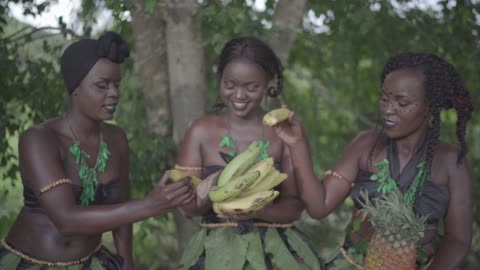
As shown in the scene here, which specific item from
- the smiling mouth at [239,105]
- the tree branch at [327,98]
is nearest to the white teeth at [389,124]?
the smiling mouth at [239,105]

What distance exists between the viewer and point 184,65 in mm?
4840

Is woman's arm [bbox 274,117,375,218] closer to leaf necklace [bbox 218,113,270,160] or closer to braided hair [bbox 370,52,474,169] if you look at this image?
leaf necklace [bbox 218,113,270,160]

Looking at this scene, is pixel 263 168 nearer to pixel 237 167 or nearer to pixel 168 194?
pixel 237 167

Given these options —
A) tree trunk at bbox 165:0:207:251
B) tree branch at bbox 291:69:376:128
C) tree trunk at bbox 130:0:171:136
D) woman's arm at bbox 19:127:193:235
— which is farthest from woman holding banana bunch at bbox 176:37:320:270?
tree branch at bbox 291:69:376:128

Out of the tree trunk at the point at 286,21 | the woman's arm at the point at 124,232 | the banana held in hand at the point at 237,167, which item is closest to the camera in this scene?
the banana held in hand at the point at 237,167

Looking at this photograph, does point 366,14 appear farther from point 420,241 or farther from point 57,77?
point 57,77

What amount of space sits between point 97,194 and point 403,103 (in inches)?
67.2

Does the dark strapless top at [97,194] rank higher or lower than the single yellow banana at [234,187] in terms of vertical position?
lower

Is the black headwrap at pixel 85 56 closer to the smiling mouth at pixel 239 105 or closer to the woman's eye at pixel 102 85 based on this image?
the woman's eye at pixel 102 85

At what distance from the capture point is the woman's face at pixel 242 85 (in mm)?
3561

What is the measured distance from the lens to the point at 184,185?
9.67 feet

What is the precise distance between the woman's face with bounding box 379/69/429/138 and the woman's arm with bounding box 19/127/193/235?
119 cm

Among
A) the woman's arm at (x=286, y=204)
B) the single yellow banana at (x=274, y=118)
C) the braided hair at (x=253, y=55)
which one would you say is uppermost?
the braided hair at (x=253, y=55)

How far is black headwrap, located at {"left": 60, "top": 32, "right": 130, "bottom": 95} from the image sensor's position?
329 centimetres
